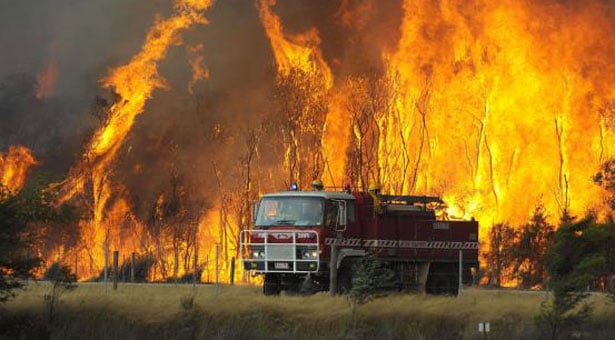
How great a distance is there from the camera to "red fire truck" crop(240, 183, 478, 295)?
124ft

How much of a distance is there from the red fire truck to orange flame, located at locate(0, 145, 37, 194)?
32.3 m

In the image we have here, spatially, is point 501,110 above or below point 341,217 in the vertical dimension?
above

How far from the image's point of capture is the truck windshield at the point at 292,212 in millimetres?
38156

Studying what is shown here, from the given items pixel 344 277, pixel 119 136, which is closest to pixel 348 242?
pixel 344 277

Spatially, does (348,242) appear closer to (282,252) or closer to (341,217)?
(341,217)

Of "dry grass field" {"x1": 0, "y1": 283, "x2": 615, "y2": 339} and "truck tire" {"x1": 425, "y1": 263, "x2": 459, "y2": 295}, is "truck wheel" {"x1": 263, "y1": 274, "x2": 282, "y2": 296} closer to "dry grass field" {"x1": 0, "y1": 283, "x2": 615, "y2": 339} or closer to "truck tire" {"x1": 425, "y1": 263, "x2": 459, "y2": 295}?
"dry grass field" {"x1": 0, "y1": 283, "x2": 615, "y2": 339}

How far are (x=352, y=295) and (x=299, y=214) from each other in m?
6.02

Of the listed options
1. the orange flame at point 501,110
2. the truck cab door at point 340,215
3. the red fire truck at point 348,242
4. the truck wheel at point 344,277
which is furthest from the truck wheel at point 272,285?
the orange flame at point 501,110

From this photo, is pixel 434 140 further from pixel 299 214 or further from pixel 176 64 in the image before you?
pixel 299 214

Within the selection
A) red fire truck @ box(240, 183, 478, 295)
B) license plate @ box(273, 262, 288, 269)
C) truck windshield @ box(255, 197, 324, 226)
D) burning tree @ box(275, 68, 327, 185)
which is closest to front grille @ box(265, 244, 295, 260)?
red fire truck @ box(240, 183, 478, 295)

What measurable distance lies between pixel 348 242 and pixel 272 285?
8.57 feet

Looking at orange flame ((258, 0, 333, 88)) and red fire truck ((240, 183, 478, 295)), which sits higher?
orange flame ((258, 0, 333, 88))

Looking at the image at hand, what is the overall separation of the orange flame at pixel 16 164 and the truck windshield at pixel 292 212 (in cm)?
3209

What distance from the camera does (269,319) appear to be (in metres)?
31.1
